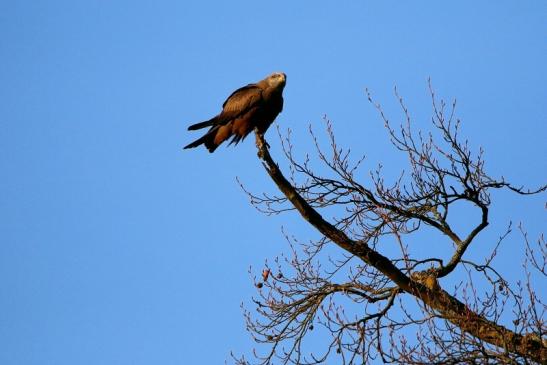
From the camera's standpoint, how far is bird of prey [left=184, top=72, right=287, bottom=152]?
11492mm

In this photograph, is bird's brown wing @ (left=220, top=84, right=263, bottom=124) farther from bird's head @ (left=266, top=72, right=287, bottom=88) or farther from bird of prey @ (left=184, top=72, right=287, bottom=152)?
bird's head @ (left=266, top=72, right=287, bottom=88)

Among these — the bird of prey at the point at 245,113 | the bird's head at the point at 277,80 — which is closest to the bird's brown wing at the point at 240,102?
the bird of prey at the point at 245,113

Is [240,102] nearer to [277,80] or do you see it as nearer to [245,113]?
[245,113]

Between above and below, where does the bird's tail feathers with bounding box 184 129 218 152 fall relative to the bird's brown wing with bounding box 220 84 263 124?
below

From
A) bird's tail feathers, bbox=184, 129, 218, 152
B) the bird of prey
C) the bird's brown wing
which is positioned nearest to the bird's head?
the bird of prey

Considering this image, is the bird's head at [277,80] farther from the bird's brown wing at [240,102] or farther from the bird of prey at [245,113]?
the bird's brown wing at [240,102]

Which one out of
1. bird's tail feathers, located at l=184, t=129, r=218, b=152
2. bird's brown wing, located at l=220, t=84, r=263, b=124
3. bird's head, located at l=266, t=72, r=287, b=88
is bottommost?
bird's tail feathers, located at l=184, t=129, r=218, b=152

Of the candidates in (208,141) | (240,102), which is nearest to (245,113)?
(240,102)

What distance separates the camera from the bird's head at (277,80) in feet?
38.7

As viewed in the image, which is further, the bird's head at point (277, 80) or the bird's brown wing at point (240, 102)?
the bird's head at point (277, 80)

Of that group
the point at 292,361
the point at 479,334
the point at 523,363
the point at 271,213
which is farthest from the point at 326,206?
the point at 523,363

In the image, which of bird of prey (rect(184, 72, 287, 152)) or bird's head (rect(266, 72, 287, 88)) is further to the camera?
bird's head (rect(266, 72, 287, 88))

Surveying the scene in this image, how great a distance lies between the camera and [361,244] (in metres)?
8.08

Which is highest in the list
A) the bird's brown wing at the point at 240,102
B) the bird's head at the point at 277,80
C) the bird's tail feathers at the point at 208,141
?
the bird's head at the point at 277,80
